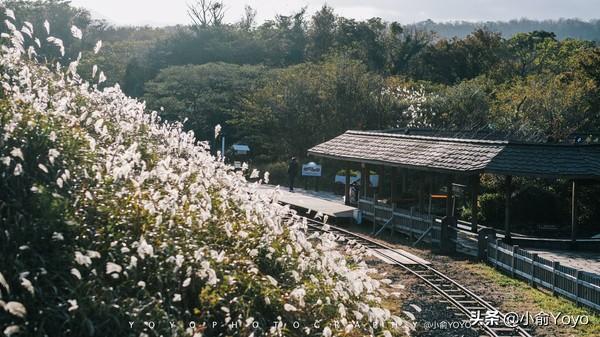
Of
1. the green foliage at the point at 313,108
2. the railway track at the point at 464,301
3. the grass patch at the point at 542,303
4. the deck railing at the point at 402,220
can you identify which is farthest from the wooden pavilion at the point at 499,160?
the green foliage at the point at 313,108

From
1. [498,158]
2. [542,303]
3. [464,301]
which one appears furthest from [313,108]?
[542,303]

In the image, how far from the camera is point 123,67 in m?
65.3

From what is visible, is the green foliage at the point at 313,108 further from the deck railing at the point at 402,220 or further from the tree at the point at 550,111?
the deck railing at the point at 402,220

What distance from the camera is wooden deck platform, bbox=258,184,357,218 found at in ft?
101

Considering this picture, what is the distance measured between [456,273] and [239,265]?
11.2 m

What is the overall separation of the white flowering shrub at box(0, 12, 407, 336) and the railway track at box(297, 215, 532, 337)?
133 centimetres

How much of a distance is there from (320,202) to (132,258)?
25.1 metres

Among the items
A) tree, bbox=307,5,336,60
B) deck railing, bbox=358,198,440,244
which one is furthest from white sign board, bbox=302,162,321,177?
tree, bbox=307,5,336,60

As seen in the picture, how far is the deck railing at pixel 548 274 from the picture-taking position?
16.8 m

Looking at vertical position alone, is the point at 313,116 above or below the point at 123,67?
below

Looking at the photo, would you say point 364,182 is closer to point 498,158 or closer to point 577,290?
point 498,158

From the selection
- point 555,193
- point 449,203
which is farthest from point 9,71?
point 555,193

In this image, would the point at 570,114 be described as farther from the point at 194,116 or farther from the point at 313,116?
the point at 194,116

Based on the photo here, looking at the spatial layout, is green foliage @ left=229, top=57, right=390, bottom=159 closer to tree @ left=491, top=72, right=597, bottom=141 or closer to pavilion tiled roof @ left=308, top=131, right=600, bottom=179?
tree @ left=491, top=72, right=597, bottom=141
